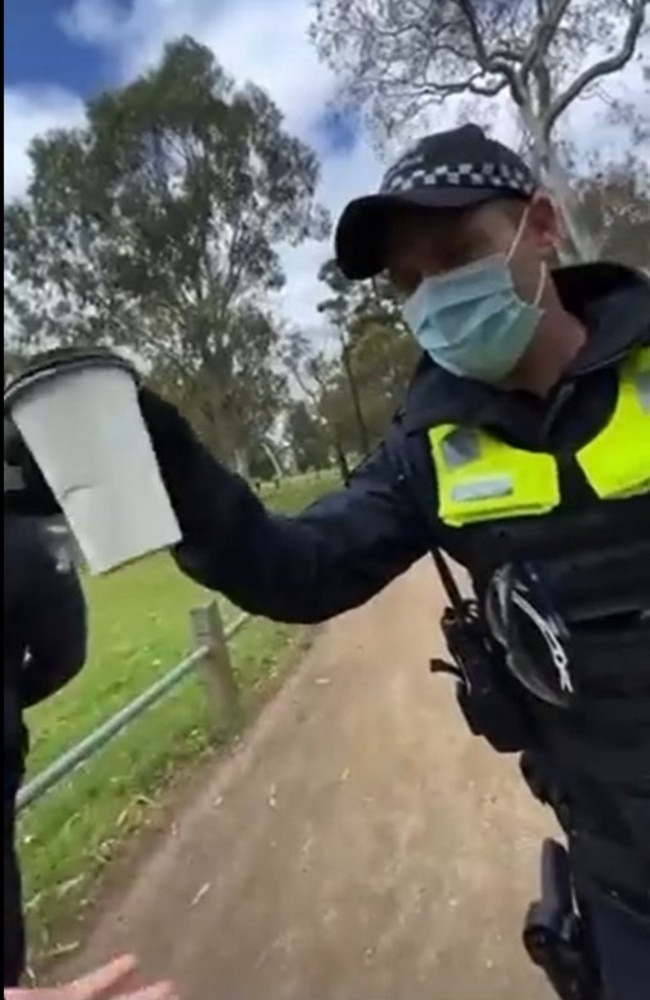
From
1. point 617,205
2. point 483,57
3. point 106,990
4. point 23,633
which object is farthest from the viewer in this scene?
point 483,57

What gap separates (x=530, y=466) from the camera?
165cm

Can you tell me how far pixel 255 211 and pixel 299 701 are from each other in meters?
4.22

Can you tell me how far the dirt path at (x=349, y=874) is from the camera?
11.8ft

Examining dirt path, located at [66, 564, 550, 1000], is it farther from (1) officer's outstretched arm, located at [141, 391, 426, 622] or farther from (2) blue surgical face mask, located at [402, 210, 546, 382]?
(2) blue surgical face mask, located at [402, 210, 546, 382]

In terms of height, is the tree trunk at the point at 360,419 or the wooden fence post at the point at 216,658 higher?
the tree trunk at the point at 360,419

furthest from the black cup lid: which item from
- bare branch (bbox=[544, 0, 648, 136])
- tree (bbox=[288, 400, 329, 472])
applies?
bare branch (bbox=[544, 0, 648, 136])

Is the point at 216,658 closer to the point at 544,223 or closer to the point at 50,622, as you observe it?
the point at 544,223

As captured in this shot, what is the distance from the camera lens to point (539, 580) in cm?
164

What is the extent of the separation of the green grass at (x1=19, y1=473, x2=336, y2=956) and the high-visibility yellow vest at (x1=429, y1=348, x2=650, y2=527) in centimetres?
34

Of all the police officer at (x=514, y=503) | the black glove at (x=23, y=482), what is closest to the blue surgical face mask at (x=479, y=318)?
the police officer at (x=514, y=503)

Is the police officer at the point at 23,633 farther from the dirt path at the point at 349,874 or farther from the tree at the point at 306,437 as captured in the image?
the tree at the point at 306,437

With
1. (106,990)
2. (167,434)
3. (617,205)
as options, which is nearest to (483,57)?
(617,205)

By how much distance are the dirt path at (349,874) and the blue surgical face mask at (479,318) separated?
0.49 meters

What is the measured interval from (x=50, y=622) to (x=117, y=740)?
502cm
